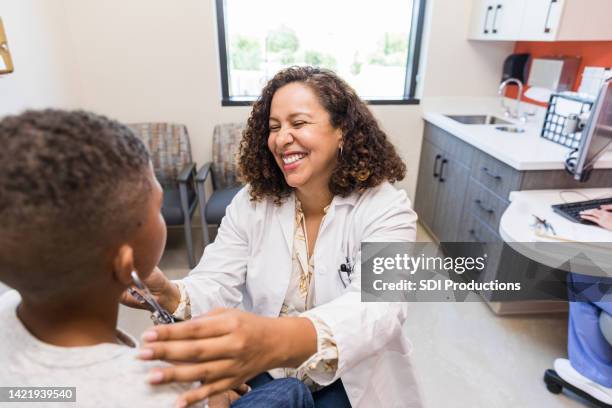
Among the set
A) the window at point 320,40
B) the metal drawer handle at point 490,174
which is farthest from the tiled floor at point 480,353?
the window at point 320,40

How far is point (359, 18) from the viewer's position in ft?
9.51

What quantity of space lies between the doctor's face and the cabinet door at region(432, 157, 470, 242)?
154 cm

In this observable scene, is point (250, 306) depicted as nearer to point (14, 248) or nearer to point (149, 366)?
point (149, 366)

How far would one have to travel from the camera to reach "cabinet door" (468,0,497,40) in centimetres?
260

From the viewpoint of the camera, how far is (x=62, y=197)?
451 mm

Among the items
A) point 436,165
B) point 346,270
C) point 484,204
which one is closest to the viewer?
point 346,270

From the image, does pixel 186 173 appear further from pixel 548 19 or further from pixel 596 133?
pixel 548 19

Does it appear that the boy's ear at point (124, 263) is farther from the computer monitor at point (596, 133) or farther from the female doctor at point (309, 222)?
the computer monitor at point (596, 133)

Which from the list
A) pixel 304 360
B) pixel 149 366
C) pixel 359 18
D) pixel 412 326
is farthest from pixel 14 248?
pixel 359 18

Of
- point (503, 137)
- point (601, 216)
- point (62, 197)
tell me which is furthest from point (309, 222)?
point (503, 137)

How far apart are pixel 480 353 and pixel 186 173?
6.41 feet

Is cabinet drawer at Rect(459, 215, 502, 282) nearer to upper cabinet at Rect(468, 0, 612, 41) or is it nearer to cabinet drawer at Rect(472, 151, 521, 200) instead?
cabinet drawer at Rect(472, 151, 521, 200)

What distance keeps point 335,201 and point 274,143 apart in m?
0.25

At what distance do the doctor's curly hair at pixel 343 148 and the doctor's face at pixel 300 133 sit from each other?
1.3 inches
